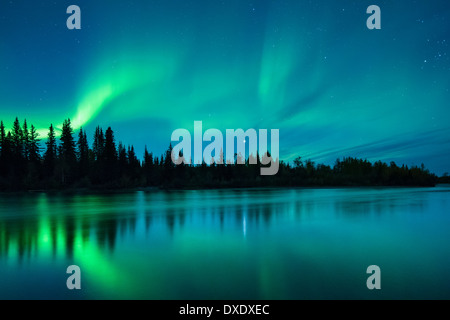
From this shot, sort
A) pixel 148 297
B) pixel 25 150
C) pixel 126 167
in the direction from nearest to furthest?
pixel 148 297
pixel 25 150
pixel 126 167

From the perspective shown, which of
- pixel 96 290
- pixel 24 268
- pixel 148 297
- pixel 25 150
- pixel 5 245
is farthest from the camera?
pixel 25 150

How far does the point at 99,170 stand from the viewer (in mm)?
75188

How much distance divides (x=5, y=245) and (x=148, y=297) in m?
7.88

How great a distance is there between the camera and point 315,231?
1509 cm

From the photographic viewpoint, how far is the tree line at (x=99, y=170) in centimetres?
6894

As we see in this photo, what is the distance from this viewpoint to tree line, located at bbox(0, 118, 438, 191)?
6894 centimetres

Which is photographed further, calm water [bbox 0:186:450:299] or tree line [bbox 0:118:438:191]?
tree line [bbox 0:118:438:191]

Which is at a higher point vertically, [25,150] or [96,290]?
[25,150]

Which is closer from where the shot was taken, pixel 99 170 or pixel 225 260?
pixel 225 260

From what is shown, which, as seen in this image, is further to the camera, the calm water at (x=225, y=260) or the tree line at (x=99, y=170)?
the tree line at (x=99, y=170)
